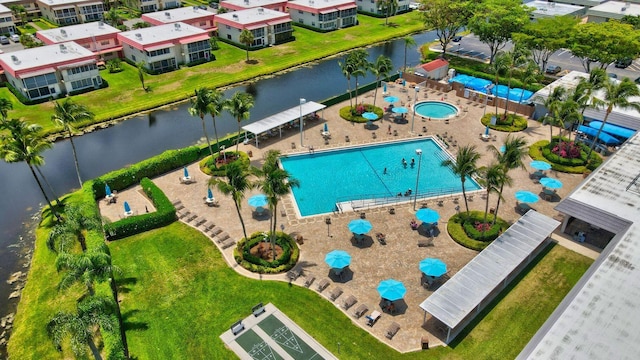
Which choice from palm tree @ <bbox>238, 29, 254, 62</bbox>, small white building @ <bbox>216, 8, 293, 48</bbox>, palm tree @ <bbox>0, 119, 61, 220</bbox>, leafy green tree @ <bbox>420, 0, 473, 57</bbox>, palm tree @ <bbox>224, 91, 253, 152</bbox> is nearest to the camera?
palm tree @ <bbox>0, 119, 61, 220</bbox>

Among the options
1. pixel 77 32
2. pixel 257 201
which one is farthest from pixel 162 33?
pixel 257 201

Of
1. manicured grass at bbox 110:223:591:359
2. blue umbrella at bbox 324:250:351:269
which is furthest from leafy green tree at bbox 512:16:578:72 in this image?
blue umbrella at bbox 324:250:351:269

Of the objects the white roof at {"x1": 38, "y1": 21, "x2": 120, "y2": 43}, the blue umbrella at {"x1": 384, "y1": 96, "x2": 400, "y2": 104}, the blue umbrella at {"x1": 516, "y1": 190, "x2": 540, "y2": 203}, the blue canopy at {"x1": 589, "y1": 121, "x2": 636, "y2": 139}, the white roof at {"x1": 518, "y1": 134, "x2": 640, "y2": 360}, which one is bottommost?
the blue umbrella at {"x1": 516, "y1": 190, "x2": 540, "y2": 203}

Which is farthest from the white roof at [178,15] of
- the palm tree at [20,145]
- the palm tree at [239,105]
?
the palm tree at [20,145]

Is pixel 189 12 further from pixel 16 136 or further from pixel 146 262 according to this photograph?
pixel 146 262

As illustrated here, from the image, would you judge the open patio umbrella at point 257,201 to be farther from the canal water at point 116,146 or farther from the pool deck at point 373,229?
the canal water at point 116,146

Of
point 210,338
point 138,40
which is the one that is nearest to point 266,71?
point 138,40

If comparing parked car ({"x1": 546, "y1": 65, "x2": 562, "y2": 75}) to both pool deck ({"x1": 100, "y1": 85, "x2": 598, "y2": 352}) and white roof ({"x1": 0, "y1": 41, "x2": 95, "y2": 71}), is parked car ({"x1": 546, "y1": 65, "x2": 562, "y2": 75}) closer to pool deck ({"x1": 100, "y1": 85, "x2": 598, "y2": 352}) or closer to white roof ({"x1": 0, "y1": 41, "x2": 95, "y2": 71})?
pool deck ({"x1": 100, "y1": 85, "x2": 598, "y2": 352})
